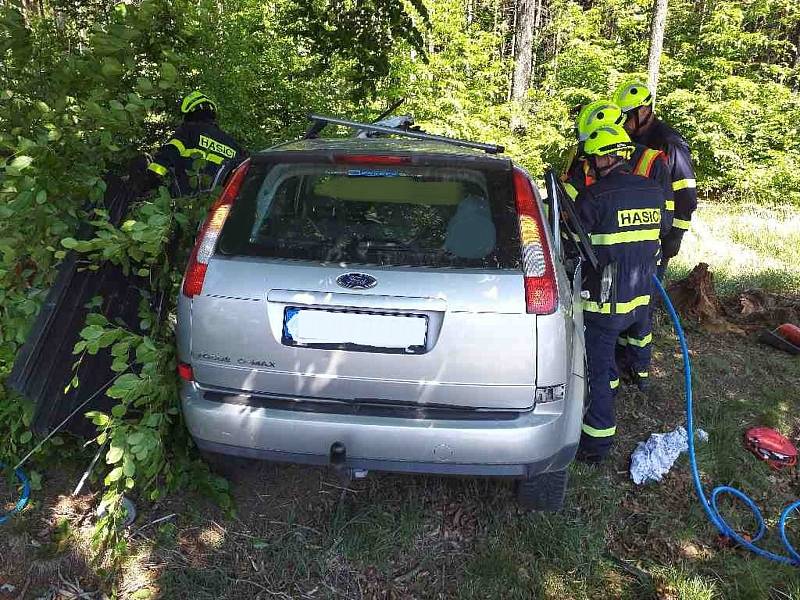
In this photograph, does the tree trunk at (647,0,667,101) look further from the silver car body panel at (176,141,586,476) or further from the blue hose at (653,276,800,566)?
the silver car body panel at (176,141,586,476)

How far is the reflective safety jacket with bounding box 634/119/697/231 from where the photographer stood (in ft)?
14.7

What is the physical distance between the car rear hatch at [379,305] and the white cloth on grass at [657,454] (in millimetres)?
1468

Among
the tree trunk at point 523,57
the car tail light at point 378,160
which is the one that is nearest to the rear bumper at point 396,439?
the car tail light at point 378,160

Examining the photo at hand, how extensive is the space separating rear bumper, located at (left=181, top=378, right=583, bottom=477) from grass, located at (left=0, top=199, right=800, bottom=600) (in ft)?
1.82

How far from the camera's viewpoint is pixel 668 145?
14.8ft

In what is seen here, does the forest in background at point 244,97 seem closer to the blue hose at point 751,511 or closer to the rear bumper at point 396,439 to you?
the rear bumper at point 396,439

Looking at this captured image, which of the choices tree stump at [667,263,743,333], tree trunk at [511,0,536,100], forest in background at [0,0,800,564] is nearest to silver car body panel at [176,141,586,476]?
forest in background at [0,0,800,564]

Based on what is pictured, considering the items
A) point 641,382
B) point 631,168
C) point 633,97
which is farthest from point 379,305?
point 633,97

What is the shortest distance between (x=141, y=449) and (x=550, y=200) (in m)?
2.20

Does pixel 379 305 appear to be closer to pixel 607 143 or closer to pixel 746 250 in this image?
pixel 607 143

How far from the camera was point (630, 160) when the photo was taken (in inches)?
164

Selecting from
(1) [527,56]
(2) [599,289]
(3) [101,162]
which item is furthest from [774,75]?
(3) [101,162]

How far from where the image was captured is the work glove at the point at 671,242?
4684 mm

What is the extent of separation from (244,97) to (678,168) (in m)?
5.36
